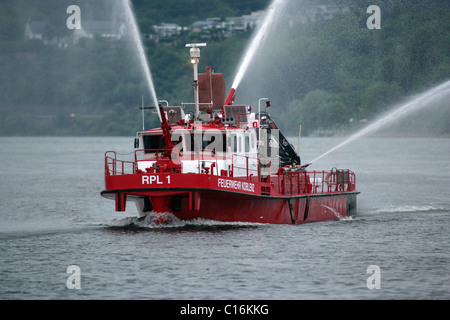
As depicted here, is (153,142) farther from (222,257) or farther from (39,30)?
(39,30)

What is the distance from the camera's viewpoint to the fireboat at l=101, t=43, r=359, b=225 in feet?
101

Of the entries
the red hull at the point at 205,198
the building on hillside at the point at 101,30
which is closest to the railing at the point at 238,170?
the red hull at the point at 205,198

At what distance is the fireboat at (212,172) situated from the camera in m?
30.7

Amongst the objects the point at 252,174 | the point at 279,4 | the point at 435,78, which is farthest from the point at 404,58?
the point at 252,174

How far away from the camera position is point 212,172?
31109mm

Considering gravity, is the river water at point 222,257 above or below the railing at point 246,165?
below

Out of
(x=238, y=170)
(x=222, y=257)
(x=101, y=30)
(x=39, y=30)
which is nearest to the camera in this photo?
(x=222, y=257)

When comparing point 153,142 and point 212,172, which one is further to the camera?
point 153,142

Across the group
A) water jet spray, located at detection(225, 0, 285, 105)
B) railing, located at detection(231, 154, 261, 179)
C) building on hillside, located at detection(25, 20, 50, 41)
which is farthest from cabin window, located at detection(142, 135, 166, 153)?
building on hillside, located at detection(25, 20, 50, 41)

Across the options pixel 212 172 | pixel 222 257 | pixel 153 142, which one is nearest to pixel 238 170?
pixel 212 172

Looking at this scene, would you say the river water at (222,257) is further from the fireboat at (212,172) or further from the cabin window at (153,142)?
the cabin window at (153,142)

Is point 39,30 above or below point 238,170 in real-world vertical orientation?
above

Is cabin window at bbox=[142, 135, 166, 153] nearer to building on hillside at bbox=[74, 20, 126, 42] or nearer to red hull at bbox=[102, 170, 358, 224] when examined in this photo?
red hull at bbox=[102, 170, 358, 224]
